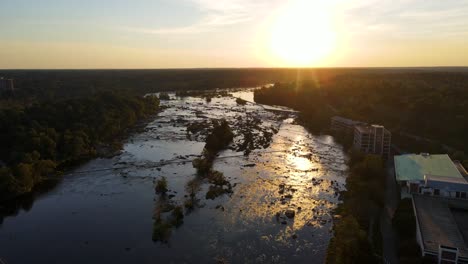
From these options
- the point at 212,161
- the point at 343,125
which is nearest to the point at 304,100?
the point at 343,125

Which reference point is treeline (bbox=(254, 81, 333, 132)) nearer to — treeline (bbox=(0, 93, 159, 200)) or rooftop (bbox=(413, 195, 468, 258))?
treeline (bbox=(0, 93, 159, 200))

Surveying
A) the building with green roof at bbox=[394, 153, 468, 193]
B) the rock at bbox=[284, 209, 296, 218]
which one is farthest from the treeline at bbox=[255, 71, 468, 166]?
the rock at bbox=[284, 209, 296, 218]

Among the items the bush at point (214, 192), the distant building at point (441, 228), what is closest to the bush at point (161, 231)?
the bush at point (214, 192)

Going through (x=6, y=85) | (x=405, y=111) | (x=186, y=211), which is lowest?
(x=186, y=211)

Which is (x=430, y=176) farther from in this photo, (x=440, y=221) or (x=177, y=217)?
(x=177, y=217)

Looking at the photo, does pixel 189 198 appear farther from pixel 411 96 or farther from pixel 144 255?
pixel 411 96
